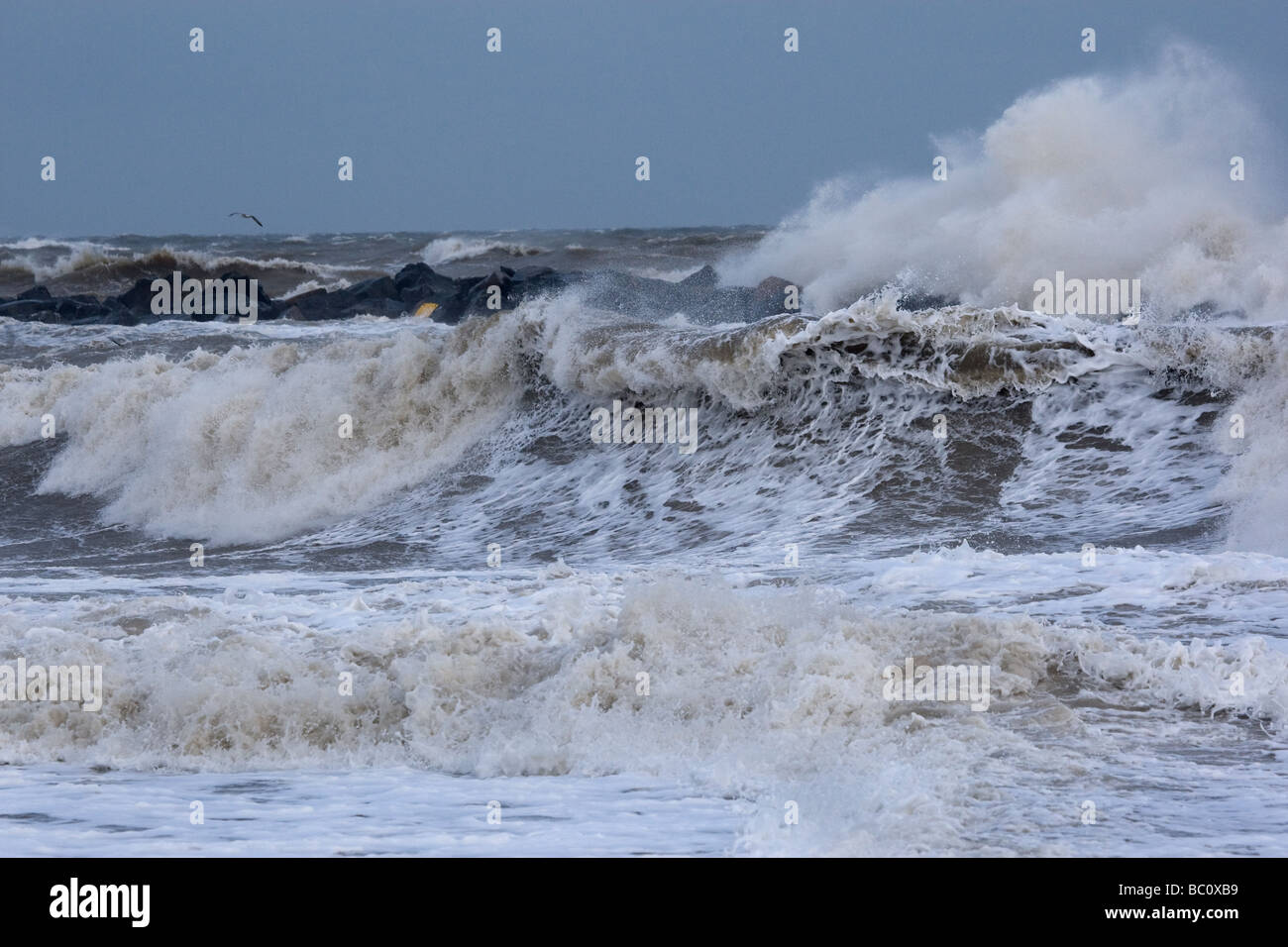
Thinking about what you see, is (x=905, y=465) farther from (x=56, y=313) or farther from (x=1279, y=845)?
(x=56, y=313)

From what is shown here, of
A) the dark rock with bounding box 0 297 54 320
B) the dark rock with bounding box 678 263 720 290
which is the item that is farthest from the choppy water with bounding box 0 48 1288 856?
the dark rock with bounding box 0 297 54 320

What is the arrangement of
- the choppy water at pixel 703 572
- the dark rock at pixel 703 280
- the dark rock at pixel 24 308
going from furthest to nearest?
the dark rock at pixel 24 308 < the dark rock at pixel 703 280 < the choppy water at pixel 703 572

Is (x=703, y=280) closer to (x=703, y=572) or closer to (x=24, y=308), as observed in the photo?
(x=24, y=308)

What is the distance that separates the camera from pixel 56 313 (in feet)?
85.9

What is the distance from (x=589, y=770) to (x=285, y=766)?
129 centimetres


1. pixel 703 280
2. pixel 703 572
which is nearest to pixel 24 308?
pixel 703 280

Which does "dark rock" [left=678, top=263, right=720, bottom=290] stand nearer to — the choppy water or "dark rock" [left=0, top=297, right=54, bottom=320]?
the choppy water

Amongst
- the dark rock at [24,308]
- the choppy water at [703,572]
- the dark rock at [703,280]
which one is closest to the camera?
the choppy water at [703,572]

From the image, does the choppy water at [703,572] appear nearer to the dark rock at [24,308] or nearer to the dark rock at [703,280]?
the dark rock at [703,280]

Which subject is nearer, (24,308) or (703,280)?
(703,280)

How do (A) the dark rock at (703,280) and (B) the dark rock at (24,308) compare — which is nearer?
(A) the dark rock at (703,280)

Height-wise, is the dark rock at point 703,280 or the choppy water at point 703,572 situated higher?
the dark rock at point 703,280

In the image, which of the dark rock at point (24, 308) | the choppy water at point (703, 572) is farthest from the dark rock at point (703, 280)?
the dark rock at point (24, 308)

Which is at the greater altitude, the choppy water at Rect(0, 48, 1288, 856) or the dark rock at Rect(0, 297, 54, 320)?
the dark rock at Rect(0, 297, 54, 320)
